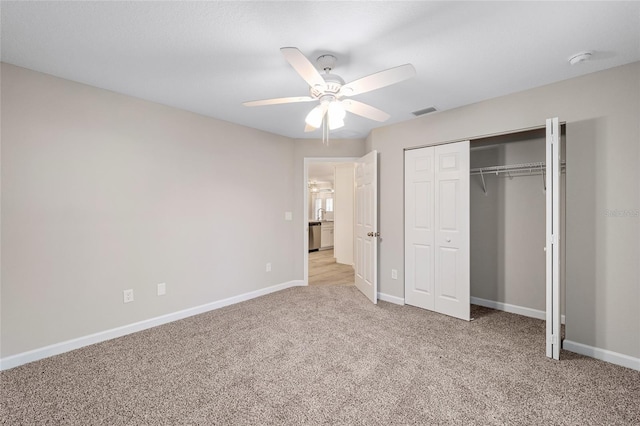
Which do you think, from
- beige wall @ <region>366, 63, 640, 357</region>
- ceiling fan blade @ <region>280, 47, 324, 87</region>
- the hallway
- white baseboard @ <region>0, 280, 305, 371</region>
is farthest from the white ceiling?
the hallway

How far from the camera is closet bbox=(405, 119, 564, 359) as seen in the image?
3396 millimetres

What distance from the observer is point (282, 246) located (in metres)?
4.64

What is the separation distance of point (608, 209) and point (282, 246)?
3.74m

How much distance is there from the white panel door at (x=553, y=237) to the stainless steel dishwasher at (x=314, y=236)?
250 inches

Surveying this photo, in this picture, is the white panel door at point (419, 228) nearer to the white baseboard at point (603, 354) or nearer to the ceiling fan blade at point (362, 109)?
the white baseboard at point (603, 354)

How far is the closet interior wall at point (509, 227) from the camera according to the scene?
3443 mm

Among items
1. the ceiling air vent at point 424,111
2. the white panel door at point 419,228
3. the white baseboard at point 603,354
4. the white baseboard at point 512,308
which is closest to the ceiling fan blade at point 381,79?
the ceiling air vent at point 424,111

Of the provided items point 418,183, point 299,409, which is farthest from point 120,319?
point 418,183

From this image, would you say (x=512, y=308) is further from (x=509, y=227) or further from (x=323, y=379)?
(x=323, y=379)

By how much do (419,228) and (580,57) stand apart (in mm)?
2166

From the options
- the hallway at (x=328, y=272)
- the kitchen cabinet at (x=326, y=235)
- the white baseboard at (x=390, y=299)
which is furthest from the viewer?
the kitchen cabinet at (x=326, y=235)

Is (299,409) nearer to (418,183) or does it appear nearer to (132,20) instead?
(132,20)

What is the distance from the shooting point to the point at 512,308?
142 inches

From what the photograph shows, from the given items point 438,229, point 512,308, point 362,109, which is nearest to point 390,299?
point 438,229
